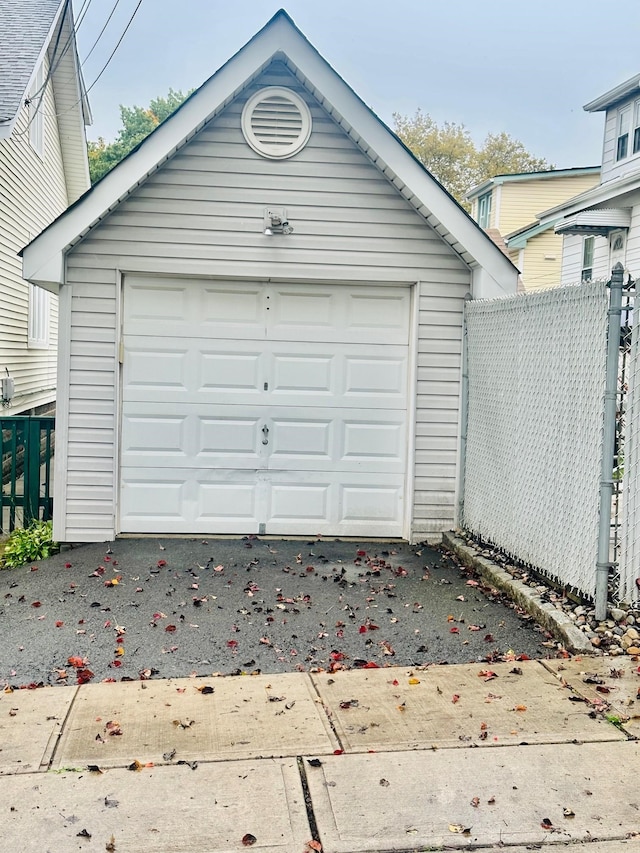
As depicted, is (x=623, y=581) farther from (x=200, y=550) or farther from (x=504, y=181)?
(x=504, y=181)

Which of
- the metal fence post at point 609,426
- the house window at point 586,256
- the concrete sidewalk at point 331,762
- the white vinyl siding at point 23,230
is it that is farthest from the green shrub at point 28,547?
the house window at point 586,256

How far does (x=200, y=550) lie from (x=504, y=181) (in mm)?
23517

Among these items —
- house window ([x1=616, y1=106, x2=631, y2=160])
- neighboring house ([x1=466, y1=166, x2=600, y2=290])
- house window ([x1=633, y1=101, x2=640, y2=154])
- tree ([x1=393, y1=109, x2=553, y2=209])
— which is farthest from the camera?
tree ([x1=393, y1=109, x2=553, y2=209])

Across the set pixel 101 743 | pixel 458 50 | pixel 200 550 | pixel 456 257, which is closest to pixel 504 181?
pixel 456 257

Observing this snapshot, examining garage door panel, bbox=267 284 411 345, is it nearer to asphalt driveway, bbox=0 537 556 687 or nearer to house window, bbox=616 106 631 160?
asphalt driveway, bbox=0 537 556 687

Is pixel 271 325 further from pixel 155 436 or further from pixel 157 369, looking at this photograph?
pixel 155 436

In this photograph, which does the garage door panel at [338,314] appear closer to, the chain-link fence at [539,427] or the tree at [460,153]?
the chain-link fence at [539,427]

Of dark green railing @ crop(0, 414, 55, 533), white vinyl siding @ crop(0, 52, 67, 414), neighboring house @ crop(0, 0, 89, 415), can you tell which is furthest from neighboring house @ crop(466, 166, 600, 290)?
dark green railing @ crop(0, 414, 55, 533)

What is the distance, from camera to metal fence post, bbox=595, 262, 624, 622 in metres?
5.14

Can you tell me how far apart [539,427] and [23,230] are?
409 inches

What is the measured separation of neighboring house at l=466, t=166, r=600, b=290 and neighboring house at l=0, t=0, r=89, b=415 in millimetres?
13521

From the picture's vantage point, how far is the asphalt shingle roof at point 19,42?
10.3 meters

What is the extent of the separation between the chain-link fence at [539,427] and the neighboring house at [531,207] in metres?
18.7

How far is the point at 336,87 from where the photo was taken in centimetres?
734
